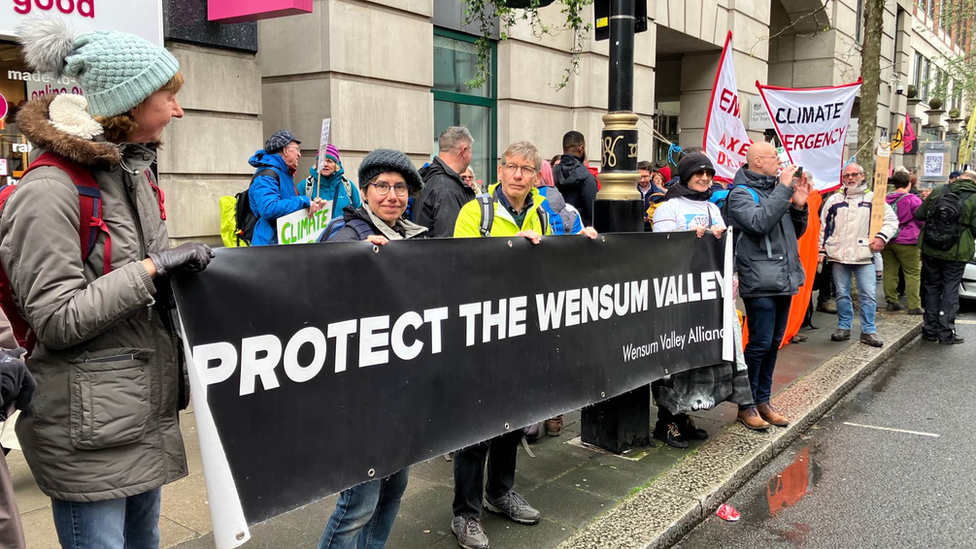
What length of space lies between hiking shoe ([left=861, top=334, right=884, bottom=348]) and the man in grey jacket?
3.54 meters

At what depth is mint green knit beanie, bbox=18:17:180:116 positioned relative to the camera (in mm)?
2098

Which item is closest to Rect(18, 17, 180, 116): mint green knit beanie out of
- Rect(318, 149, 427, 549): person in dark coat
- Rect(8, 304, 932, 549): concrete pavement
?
Rect(318, 149, 427, 549): person in dark coat

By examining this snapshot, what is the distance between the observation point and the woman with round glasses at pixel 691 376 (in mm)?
4930

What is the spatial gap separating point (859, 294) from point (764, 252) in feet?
13.7

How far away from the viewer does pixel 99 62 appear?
82.1 inches

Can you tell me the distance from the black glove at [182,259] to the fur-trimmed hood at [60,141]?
0.95ft

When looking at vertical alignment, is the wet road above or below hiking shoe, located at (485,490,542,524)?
below

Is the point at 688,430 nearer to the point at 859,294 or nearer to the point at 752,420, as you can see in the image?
the point at 752,420

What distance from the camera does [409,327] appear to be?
9.73ft

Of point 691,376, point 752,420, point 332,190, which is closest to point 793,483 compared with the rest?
point 752,420

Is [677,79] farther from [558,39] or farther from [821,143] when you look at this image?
[821,143]

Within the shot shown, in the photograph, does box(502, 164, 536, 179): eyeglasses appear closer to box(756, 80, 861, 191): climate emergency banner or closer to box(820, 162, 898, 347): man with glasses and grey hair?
box(756, 80, 861, 191): climate emergency banner

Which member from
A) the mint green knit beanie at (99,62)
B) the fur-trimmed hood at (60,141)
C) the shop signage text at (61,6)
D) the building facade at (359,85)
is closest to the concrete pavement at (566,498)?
the fur-trimmed hood at (60,141)

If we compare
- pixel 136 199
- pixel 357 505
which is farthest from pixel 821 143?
pixel 136 199
